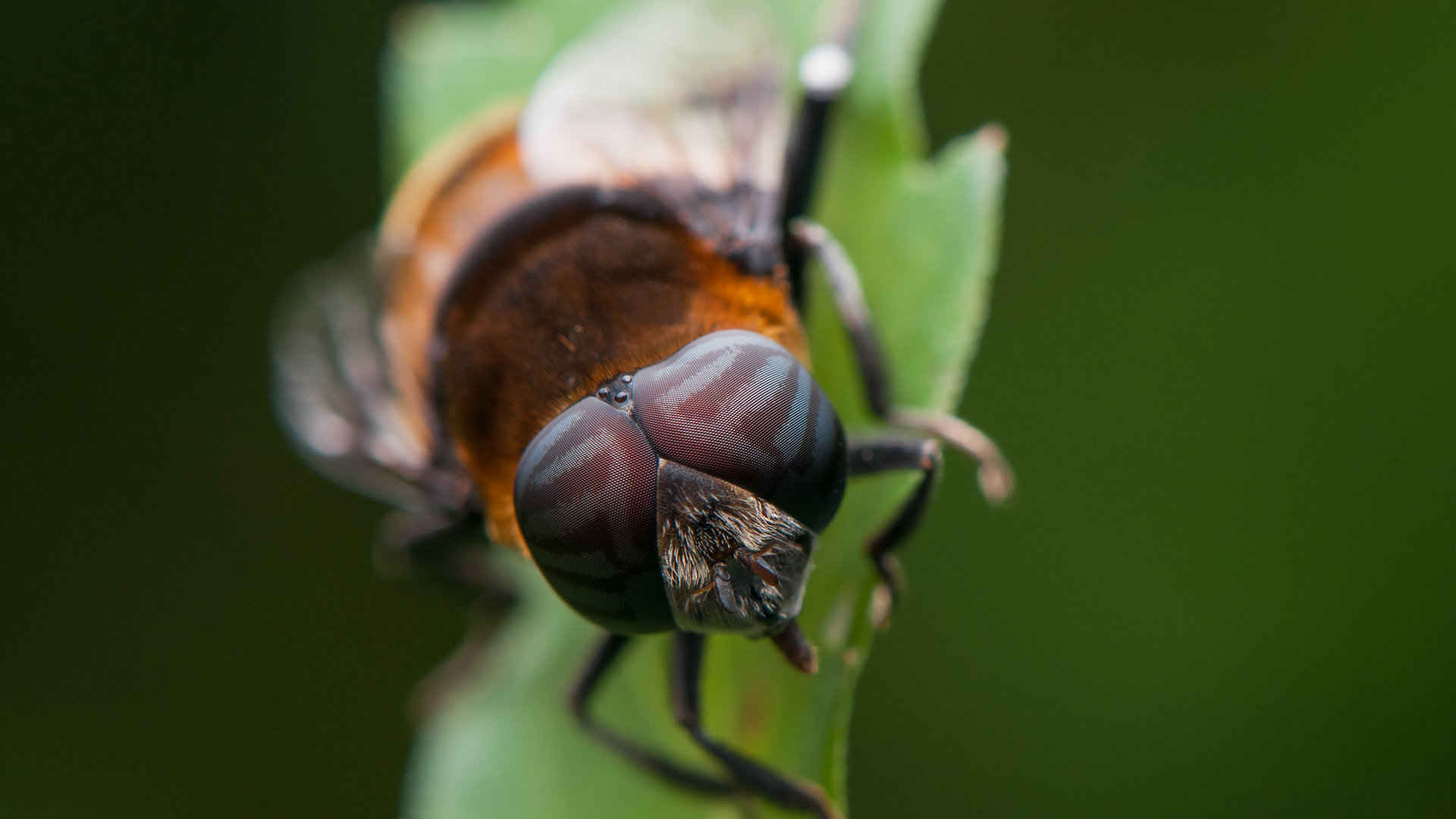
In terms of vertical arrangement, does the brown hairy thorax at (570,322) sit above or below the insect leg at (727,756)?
above

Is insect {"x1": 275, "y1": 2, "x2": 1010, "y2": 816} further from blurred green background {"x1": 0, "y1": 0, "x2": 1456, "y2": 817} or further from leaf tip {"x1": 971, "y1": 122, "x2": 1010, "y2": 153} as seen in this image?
blurred green background {"x1": 0, "y1": 0, "x2": 1456, "y2": 817}

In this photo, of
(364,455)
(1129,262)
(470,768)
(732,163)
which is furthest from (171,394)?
(1129,262)

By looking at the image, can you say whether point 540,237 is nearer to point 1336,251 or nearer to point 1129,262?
point 1129,262

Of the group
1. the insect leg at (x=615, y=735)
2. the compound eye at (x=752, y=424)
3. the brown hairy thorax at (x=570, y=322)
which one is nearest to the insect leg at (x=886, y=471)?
the compound eye at (x=752, y=424)

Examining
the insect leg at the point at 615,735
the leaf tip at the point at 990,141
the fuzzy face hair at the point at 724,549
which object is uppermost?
the leaf tip at the point at 990,141

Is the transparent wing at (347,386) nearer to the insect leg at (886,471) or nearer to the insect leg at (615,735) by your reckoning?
the insect leg at (615,735)
